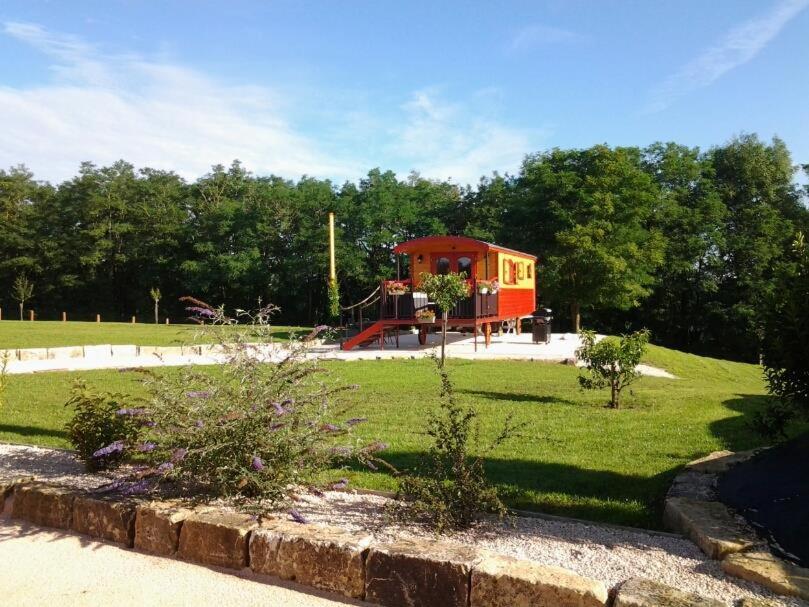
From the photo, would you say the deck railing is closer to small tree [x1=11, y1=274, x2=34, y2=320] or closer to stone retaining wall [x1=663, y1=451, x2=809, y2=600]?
stone retaining wall [x1=663, y1=451, x2=809, y2=600]

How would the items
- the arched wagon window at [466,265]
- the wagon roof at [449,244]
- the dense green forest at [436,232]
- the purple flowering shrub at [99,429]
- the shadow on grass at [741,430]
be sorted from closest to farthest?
the purple flowering shrub at [99,429] → the shadow on grass at [741,430] → the wagon roof at [449,244] → the arched wagon window at [466,265] → the dense green forest at [436,232]

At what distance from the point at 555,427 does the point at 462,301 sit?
11.0 metres

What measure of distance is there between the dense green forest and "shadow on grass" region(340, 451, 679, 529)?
23.4m

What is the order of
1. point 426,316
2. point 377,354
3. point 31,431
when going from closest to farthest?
1. point 31,431
2. point 377,354
3. point 426,316

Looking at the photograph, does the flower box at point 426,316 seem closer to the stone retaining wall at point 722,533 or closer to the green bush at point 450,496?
the stone retaining wall at point 722,533

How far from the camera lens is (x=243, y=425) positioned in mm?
3746

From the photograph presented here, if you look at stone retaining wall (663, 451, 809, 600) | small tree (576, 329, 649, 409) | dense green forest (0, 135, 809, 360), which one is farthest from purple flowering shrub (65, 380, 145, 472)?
dense green forest (0, 135, 809, 360)

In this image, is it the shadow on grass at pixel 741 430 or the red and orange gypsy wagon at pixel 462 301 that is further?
the red and orange gypsy wagon at pixel 462 301

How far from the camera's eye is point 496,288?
18750mm

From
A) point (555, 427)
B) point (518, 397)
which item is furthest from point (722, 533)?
point (518, 397)

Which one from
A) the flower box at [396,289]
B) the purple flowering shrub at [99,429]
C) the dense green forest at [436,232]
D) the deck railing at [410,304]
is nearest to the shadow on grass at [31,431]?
the purple flowering shrub at [99,429]

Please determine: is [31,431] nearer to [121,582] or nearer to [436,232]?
[121,582]

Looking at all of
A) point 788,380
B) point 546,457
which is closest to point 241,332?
point 546,457

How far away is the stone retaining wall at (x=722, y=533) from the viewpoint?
2709 mm
